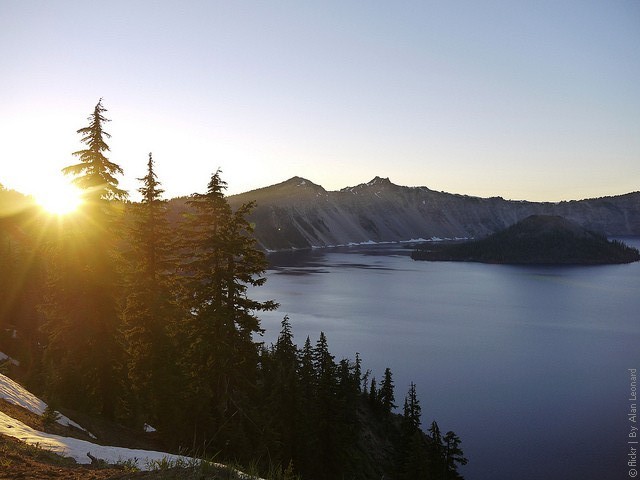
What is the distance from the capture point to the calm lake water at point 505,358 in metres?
44.3

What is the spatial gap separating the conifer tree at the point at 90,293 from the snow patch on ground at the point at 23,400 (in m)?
5.18

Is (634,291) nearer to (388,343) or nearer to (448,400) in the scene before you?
(388,343)

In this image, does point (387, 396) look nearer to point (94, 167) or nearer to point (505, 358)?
point (505, 358)

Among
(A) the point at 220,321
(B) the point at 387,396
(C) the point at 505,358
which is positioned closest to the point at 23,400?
(A) the point at 220,321


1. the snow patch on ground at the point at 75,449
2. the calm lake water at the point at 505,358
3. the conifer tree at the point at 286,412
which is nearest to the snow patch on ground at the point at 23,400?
the snow patch on ground at the point at 75,449

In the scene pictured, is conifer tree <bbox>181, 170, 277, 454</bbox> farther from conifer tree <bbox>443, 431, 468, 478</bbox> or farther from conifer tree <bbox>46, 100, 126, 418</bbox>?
conifer tree <bbox>443, 431, 468, 478</bbox>

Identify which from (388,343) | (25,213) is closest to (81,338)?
(388,343)

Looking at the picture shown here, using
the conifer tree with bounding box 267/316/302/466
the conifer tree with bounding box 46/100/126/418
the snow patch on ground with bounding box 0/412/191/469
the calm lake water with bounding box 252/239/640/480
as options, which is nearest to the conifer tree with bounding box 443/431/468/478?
the calm lake water with bounding box 252/239/640/480

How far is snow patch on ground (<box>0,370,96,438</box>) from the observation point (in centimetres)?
1368

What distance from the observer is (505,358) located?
73562 mm

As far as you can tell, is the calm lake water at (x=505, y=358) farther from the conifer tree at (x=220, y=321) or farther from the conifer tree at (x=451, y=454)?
the conifer tree at (x=220, y=321)

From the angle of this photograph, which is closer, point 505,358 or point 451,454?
point 451,454

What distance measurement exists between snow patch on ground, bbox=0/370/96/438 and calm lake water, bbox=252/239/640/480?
39.0 metres

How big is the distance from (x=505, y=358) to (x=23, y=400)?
7393 cm
